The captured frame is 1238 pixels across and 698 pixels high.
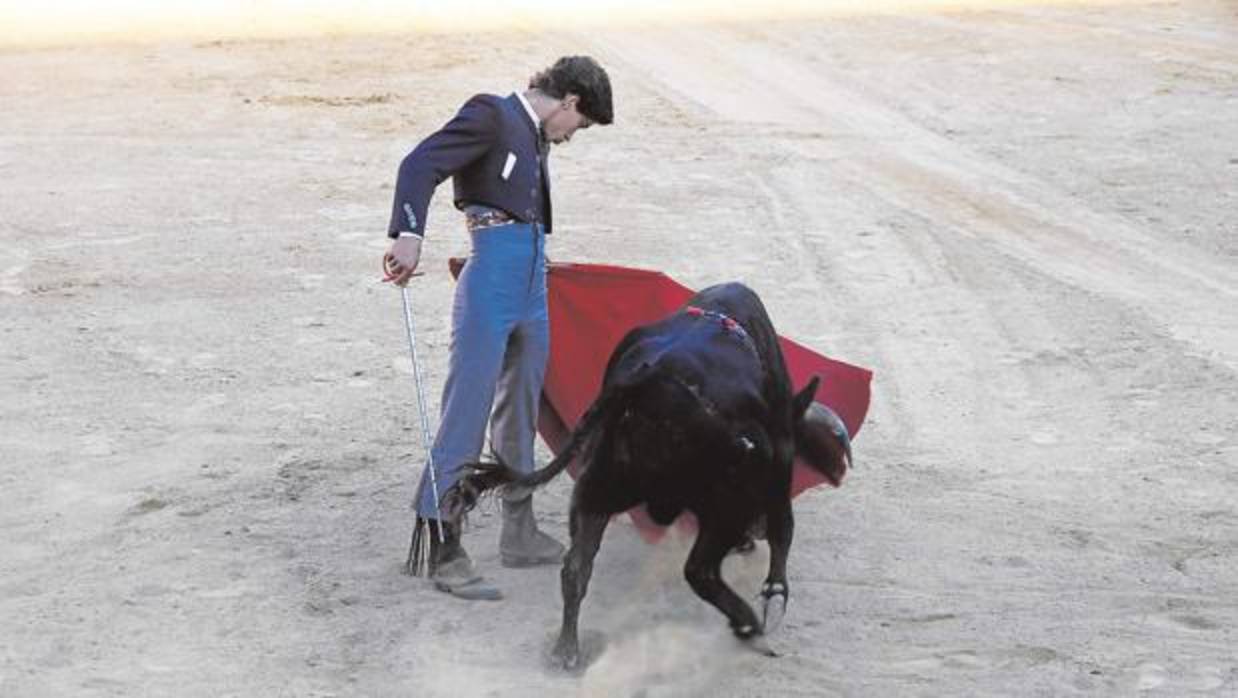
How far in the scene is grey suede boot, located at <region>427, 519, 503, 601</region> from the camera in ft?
21.2

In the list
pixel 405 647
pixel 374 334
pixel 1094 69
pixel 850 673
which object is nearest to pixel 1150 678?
pixel 850 673

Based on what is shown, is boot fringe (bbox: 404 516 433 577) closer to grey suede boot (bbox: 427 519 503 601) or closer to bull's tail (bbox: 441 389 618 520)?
grey suede boot (bbox: 427 519 503 601)

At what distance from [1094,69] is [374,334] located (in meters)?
8.83

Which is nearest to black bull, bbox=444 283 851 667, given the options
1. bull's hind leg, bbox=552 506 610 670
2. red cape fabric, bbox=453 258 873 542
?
bull's hind leg, bbox=552 506 610 670

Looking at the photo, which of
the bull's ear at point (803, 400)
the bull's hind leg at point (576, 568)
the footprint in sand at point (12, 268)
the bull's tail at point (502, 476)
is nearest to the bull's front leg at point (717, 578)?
the bull's hind leg at point (576, 568)

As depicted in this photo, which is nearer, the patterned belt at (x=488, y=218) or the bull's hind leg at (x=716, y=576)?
the bull's hind leg at (x=716, y=576)

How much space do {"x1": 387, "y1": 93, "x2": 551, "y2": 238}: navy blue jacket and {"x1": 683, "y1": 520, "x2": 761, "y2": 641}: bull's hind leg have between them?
4.01 ft

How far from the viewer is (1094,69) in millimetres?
16766

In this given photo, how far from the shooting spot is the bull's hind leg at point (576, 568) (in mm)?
5883

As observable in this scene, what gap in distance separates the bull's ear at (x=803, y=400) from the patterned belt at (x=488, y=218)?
105 centimetres

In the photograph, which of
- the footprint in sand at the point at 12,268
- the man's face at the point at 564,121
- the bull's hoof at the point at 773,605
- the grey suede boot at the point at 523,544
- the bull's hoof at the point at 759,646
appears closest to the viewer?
the bull's hoof at the point at 759,646

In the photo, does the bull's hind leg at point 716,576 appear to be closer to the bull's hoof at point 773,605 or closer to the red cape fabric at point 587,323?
the bull's hoof at point 773,605

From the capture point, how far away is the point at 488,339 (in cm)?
637

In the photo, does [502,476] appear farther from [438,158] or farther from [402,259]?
[438,158]
